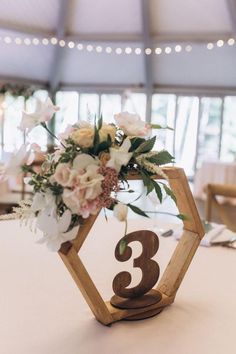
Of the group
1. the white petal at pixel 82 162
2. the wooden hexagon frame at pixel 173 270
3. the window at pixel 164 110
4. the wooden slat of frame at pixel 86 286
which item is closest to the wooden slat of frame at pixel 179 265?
the wooden hexagon frame at pixel 173 270

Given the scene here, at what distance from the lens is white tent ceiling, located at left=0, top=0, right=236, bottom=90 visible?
7344 millimetres

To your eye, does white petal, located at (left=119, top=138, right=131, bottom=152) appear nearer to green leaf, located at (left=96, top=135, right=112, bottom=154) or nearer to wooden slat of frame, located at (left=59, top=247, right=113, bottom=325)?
green leaf, located at (left=96, top=135, right=112, bottom=154)

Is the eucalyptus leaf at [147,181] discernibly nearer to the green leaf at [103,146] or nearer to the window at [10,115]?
the green leaf at [103,146]

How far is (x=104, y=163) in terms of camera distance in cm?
92

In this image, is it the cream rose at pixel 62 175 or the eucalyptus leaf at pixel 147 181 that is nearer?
the cream rose at pixel 62 175

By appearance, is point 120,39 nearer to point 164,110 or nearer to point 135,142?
point 164,110

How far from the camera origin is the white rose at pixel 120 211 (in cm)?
88

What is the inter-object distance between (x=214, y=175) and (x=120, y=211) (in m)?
6.10

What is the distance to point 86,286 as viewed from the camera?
102 cm

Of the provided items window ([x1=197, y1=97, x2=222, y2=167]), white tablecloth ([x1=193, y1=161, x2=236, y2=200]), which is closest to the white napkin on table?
white tablecloth ([x1=193, y1=161, x2=236, y2=200])

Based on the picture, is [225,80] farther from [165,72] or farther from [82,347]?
[82,347]

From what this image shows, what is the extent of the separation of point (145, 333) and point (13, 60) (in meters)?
8.46

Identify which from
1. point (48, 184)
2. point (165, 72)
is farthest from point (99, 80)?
point (48, 184)

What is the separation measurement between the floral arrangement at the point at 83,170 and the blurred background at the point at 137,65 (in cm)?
446
